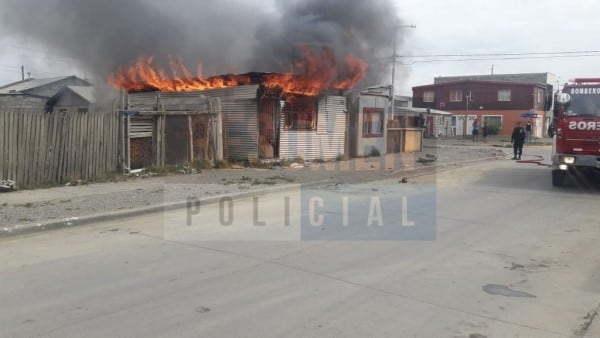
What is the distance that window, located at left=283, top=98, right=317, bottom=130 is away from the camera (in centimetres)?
1633

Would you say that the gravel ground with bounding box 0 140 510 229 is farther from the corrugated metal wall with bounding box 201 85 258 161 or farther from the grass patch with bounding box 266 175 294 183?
the corrugated metal wall with bounding box 201 85 258 161

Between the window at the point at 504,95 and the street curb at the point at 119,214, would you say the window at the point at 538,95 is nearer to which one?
the window at the point at 504,95

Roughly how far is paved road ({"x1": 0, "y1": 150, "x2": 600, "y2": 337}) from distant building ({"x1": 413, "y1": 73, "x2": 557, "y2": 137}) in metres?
41.9

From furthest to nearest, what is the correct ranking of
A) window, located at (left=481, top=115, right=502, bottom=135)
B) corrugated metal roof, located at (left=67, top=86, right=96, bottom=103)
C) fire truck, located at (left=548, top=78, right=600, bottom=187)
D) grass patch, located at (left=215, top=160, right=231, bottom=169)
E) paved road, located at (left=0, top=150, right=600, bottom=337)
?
window, located at (left=481, top=115, right=502, bottom=135) → corrugated metal roof, located at (left=67, top=86, right=96, bottom=103) → grass patch, located at (left=215, top=160, right=231, bottom=169) → fire truck, located at (left=548, top=78, right=600, bottom=187) → paved road, located at (left=0, top=150, right=600, bottom=337)

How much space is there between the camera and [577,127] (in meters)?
10.7

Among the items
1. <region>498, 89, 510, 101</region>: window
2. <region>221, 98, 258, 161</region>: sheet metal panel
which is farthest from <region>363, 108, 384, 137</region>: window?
<region>498, 89, 510, 101</region>: window

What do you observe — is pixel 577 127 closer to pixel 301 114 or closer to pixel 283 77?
pixel 301 114

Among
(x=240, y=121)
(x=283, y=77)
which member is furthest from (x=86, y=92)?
(x=283, y=77)

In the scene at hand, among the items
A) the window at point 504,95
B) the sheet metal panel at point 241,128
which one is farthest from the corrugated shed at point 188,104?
the window at point 504,95

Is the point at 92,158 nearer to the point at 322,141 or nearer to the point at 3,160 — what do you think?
the point at 3,160

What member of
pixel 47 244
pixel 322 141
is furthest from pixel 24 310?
pixel 322 141

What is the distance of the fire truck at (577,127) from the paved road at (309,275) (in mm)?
2585

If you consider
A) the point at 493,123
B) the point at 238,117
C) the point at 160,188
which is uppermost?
the point at 493,123

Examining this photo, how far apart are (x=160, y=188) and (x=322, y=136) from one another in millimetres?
8491
